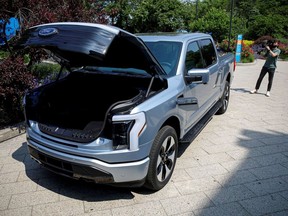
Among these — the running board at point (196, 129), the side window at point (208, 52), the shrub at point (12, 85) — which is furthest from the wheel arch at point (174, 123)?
the shrub at point (12, 85)

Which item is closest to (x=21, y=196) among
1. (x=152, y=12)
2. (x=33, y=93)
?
(x=33, y=93)

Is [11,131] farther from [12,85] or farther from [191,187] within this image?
[191,187]

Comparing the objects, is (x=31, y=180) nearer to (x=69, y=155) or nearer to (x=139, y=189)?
(x=69, y=155)

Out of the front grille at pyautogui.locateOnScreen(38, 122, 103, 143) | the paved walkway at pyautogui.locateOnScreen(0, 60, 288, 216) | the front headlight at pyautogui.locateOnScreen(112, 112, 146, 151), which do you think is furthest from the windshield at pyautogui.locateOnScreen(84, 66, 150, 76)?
the paved walkway at pyautogui.locateOnScreen(0, 60, 288, 216)

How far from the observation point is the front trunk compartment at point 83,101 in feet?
9.08

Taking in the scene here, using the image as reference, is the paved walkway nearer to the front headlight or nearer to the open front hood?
the front headlight

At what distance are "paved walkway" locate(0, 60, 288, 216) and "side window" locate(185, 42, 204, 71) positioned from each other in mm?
1356

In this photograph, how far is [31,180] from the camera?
3369 mm

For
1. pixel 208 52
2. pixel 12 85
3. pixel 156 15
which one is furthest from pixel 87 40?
A: pixel 156 15

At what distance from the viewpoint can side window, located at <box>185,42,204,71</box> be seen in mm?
3755

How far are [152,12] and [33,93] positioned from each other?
23.9 metres

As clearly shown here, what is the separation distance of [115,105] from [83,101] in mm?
1178

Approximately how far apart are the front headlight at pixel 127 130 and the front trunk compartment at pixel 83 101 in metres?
0.09

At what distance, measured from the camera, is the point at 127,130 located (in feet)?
8.02
